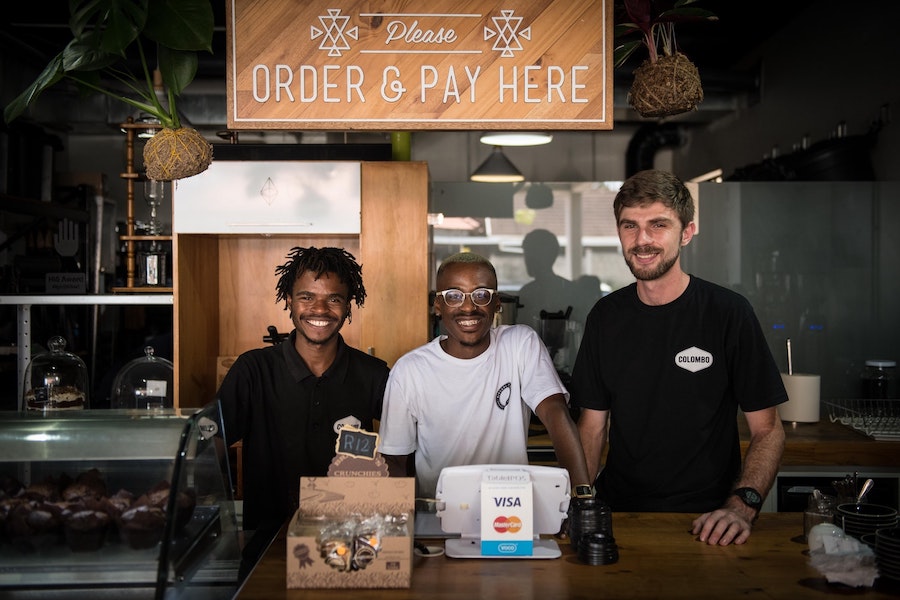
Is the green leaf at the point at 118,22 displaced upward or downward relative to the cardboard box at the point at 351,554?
upward

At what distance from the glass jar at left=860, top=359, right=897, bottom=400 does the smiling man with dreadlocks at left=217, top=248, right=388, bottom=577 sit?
3.08 m

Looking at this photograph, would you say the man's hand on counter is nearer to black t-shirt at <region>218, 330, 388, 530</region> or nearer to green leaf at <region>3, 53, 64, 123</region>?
black t-shirt at <region>218, 330, 388, 530</region>

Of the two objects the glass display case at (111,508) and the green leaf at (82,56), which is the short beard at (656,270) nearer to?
the glass display case at (111,508)

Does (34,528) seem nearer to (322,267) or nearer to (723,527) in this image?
(322,267)

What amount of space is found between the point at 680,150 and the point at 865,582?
7.42m

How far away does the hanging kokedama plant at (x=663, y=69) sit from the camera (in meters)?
2.35

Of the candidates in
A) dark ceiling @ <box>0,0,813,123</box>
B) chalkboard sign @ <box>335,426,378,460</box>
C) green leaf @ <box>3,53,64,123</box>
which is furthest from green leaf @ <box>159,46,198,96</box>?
dark ceiling @ <box>0,0,813,123</box>

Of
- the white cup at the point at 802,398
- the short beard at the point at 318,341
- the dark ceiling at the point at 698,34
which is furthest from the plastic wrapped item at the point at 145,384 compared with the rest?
the dark ceiling at the point at 698,34

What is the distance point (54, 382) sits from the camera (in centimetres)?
362

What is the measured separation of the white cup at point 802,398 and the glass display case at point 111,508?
126 inches

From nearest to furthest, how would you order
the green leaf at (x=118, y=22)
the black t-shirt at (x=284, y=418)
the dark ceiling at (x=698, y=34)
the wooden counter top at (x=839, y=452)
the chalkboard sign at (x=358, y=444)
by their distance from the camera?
1. the chalkboard sign at (x=358, y=444)
2. the green leaf at (x=118, y=22)
3. the black t-shirt at (x=284, y=418)
4. the wooden counter top at (x=839, y=452)
5. the dark ceiling at (x=698, y=34)

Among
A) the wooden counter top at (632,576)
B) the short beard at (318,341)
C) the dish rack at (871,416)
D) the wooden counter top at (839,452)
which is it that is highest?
the short beard at (318,341)

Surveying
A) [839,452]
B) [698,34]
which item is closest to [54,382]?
[839,452]

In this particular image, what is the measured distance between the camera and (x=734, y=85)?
6.95 meters
